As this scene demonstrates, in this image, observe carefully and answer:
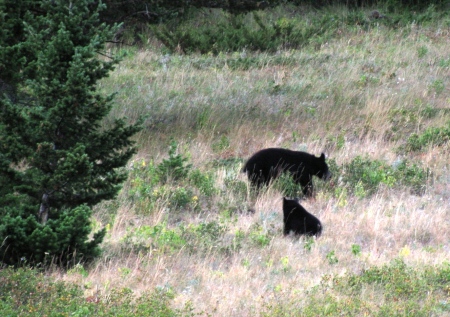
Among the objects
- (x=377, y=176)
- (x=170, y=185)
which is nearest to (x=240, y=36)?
(x=377, y=176)

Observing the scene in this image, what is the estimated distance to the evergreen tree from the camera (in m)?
7.26

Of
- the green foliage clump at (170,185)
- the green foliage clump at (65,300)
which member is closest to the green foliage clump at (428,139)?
the green foliage clump at (170,185)

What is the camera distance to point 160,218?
959 centimetres

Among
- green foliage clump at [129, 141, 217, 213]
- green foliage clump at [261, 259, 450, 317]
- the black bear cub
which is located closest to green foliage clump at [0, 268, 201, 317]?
green foliage clump at [261, 259, 450, 317]

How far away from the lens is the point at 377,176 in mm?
11352

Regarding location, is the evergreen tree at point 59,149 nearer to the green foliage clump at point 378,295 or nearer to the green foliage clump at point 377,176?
the green foliage clump at point 378,295

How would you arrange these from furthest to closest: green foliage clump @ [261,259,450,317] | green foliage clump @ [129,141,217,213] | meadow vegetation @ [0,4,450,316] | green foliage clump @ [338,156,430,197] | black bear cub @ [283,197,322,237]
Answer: green foliage clump @ [338,156,430,197], green foliage clump @ [129,141,217,213], black bear cub @ [283,197,322,237], meadow vegetation @ [0,4,450,316], green foliage clump @ [261,259,450,317]

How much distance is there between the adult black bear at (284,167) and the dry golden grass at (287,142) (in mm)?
462

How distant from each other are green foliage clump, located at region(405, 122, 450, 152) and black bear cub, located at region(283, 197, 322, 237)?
4757mm

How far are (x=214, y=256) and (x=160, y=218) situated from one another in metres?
1.62

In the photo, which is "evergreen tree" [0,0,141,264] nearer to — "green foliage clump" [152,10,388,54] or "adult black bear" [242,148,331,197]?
"adult black bear" [242,148,331,197]

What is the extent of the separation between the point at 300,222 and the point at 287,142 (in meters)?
4.75

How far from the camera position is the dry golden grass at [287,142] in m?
7.48

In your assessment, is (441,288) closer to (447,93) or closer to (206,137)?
(206,137)
